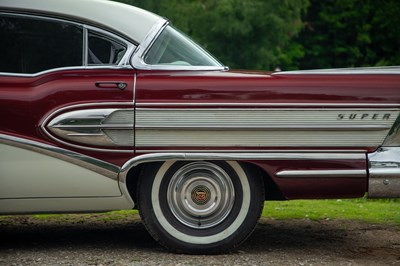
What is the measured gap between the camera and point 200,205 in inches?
236

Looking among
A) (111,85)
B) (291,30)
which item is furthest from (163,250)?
(291,30)

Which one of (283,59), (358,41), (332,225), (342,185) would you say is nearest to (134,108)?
(342,185)

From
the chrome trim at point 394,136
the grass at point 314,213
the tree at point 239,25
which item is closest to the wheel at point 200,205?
the chrome trim at point 394,136

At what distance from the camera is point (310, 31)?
45844mm

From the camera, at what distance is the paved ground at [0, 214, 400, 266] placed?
579 centimetres

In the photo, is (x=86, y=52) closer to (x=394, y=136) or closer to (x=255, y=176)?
(x=255, y=176)

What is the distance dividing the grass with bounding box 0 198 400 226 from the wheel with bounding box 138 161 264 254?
1.77m

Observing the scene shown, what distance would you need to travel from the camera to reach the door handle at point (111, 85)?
580cm

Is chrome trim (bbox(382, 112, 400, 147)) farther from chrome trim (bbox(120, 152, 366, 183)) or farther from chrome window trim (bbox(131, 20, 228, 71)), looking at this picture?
chrome window trim (bbox(131, 20, 228, 71))

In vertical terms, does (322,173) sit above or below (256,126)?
below

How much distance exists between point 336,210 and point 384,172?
256 centimetres

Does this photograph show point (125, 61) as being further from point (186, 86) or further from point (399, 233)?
point (399, 233)

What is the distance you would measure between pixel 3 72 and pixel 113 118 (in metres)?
0.90

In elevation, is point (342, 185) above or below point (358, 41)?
above
